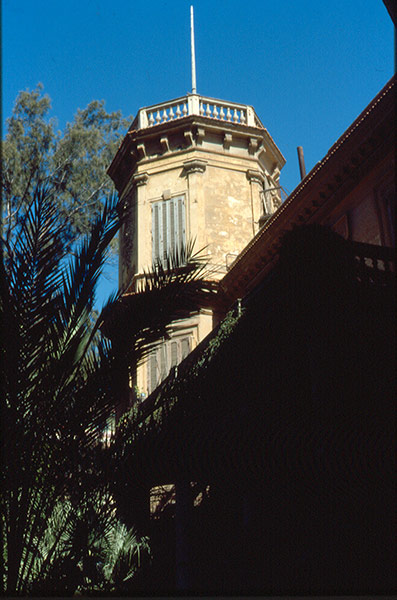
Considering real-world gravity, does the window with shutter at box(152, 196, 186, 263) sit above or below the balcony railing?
below

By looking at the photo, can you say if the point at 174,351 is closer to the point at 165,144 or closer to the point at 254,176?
the point at 254,176

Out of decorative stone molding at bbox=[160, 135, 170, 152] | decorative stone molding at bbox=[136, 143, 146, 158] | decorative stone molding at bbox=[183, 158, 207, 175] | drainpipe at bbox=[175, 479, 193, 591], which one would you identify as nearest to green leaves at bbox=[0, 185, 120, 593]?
drainpipe at bbox=[175, 479, 193, 591]

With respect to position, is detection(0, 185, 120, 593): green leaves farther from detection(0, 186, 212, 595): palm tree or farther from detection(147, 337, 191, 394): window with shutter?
detection(147, 337, 191, 394): window with shutter

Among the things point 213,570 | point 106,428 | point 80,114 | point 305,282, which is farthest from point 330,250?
point 80,114

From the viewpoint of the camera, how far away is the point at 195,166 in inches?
645

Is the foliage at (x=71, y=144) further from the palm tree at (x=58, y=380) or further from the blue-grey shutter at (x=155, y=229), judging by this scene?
the palm tree at (x=58, y=380)

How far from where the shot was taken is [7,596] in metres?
3.85

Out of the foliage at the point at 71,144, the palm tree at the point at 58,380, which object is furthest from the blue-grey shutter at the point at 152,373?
the palm tree at the point at 58,380

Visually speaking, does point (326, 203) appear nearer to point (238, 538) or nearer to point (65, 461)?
point (238, 538)

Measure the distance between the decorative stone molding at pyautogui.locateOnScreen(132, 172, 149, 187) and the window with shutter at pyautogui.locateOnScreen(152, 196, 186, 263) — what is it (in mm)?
863

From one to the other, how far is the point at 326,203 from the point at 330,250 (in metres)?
5.46

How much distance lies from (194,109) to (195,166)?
1612 mm

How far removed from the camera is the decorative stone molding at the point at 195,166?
1638cm

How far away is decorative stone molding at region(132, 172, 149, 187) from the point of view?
1694 cm
